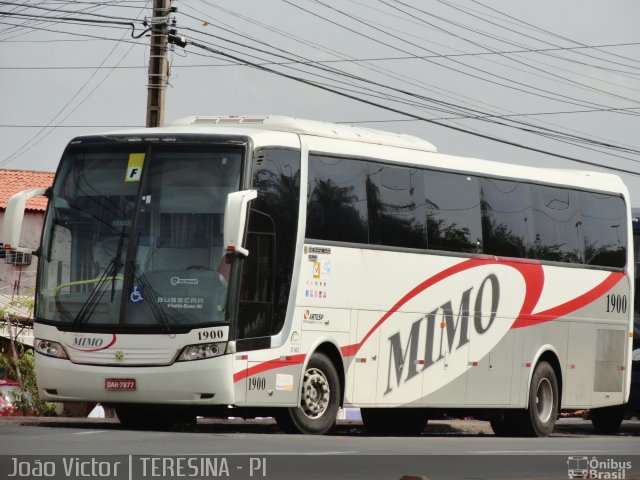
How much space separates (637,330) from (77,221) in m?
12.1

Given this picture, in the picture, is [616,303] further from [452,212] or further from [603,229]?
[452,212]

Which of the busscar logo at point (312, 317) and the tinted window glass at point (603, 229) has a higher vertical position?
the tinted window glass at point (603, 229)

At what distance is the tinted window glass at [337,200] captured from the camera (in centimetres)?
1833

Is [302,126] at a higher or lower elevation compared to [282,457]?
higher

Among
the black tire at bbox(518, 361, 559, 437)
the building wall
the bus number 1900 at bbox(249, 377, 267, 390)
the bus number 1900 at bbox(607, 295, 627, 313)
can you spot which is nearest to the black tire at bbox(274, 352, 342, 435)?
the bus number 1900 at bbox(249, 377, 267, 390)

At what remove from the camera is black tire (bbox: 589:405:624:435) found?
26.2 m

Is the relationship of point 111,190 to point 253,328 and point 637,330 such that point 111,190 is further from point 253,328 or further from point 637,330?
point 637,330

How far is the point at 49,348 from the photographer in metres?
17.5

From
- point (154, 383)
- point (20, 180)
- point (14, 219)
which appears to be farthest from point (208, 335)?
point (20, 180)

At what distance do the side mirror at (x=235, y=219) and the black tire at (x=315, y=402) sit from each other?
86.2 inches

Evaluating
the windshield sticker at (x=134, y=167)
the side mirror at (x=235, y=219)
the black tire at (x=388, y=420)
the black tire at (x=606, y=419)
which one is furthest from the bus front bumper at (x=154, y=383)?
the black tire at (x=606, y=419)

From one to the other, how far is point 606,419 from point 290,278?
1038cm

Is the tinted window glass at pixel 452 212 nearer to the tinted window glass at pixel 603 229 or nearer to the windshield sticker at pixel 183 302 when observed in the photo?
the tinted window glass at pixel 603 229

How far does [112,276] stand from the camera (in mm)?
17172
